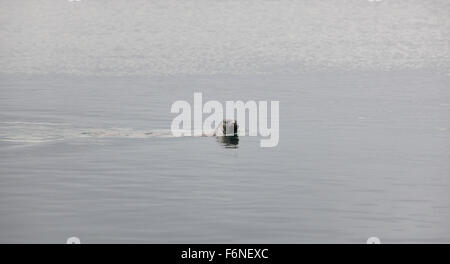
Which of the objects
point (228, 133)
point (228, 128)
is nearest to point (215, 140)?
point (228, 133)

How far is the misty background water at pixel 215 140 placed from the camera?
26.6 m

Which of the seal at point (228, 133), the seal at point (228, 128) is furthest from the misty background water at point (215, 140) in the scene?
the seal at point (228, 128)

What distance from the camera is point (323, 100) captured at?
54.4 metres

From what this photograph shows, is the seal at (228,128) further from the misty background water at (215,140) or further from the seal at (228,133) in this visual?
the misty background water at (215,140)

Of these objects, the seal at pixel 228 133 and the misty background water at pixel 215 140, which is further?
the seal at pixel 228 133

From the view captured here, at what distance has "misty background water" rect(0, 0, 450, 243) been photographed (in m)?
26.6

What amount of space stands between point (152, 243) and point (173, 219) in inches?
112

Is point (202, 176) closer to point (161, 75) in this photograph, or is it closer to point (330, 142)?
point (330, 142)

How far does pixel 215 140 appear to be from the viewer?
41.5 meters

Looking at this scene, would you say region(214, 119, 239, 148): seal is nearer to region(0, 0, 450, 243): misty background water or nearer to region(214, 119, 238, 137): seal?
region(214, 119, 238, 137): seal
